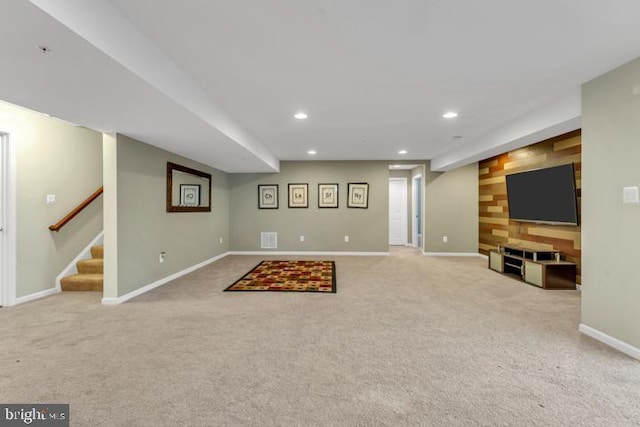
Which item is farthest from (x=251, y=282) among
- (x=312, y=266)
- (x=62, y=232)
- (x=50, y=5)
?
(x=50, y=5)

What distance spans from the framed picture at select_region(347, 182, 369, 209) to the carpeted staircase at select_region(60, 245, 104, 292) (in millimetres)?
4904

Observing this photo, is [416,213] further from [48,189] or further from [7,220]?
[7,220]

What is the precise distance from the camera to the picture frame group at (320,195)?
22.4 feet

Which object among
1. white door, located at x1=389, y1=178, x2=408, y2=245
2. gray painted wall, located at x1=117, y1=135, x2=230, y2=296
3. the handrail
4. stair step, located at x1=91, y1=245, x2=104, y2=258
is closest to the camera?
gray painted wall, located at x1=117, y1=135, x2=230, y2=296

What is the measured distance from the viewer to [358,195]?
22.4ft

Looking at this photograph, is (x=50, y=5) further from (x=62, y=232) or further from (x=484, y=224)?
(x=484, y=224)

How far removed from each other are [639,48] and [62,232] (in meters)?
6.24

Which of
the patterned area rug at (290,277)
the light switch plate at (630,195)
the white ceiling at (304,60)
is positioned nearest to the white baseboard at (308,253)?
the patterned area rug at (290,277)

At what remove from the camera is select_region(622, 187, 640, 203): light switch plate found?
2107 millimetres

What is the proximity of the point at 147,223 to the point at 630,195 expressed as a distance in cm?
505

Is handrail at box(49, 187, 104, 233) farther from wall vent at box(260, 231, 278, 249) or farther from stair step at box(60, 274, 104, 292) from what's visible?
wall vent at box(260, 231, 278, 249)

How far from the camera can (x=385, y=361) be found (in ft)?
6.73

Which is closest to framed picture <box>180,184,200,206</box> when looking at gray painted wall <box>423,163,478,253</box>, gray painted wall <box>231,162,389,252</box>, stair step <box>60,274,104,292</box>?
stair step <box>60,274,104,292</box>

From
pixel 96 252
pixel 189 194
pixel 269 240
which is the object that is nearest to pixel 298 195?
pixel 269 240
